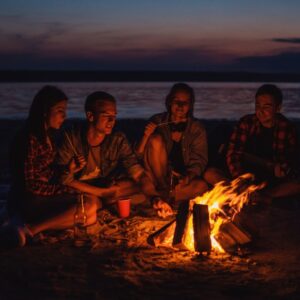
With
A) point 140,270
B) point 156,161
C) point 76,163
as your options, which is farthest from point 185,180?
point 140,270

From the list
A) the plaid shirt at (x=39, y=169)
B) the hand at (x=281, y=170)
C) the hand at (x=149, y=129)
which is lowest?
the hand at (x=281, y=170)

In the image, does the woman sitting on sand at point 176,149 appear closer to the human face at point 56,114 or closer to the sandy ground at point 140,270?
the sandy ground at point 140,270

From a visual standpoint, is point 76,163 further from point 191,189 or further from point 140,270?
point 191,189

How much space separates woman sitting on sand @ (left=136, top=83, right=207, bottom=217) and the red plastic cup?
1.71ft

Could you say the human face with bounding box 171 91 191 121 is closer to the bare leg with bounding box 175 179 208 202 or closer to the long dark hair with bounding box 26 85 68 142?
the bare leg with bounding box 175 179 208 202

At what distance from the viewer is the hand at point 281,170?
6.58 metres

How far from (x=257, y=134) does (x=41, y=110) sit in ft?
9.74

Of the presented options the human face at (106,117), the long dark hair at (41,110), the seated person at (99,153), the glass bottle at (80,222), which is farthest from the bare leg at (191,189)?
the long dark hair at (41,110)

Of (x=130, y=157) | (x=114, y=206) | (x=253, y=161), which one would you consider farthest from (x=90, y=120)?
(x=253, y=161)

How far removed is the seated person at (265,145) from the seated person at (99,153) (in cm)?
138

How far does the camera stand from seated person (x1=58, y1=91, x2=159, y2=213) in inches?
238

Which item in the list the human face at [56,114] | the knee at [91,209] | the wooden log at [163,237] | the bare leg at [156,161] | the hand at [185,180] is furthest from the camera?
the bare leg at [156,161]

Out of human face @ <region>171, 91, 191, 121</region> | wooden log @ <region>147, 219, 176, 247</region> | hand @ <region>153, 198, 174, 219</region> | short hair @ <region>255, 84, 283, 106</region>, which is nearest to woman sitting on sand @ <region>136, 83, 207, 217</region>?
human face @ <region>171, 91, 191, 121</region>

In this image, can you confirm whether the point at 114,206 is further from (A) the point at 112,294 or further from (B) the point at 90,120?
(A) the point at 112,294
